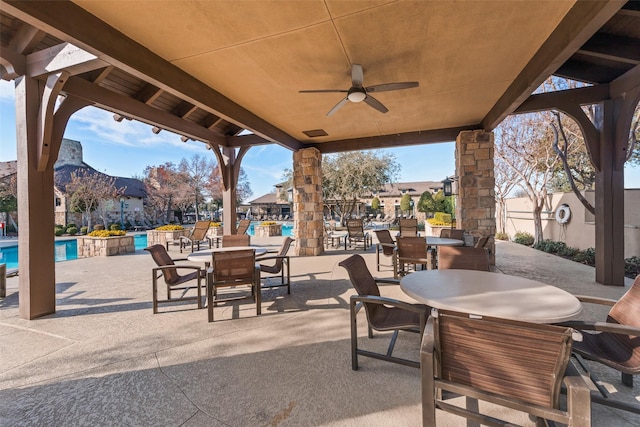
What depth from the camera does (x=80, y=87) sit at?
12.4 feet

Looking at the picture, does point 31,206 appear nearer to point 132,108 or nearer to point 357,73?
point 132,108

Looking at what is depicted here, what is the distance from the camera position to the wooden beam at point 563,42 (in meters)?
2.20

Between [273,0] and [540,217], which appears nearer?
[273,0]

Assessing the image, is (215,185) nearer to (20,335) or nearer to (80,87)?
(80,87)

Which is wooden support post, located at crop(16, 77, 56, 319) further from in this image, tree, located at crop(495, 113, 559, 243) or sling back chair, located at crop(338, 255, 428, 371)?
tree, located at crop(495, 113, 559, 243)

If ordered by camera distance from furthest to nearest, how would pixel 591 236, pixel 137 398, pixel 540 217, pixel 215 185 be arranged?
1. pixel 215 185
2. pixel 540 217
3. pixel 591 236
4. pixel 137 398

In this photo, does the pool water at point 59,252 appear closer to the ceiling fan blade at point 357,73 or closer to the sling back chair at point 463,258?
the ceiling fan blade at point 357,73

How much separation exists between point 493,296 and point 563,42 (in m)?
2.71

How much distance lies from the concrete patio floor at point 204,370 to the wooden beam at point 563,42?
2860 mm

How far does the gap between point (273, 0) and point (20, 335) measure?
4212 mm

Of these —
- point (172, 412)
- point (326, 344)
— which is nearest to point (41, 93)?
point (172, 412)

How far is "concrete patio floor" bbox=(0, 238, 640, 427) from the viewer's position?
1.68 m

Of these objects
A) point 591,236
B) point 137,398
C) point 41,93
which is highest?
point 41,93

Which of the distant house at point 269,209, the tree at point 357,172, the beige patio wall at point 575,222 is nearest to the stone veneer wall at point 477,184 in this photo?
the beige patio wall at point 575,222
